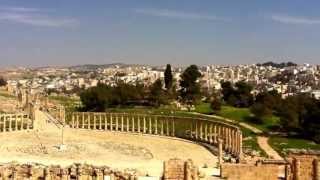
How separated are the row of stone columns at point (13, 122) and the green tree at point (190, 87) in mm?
29826

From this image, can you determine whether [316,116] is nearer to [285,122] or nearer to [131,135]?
[285,122]

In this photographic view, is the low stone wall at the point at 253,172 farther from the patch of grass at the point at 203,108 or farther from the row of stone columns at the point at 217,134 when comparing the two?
the patch of grass at the point at 203,108

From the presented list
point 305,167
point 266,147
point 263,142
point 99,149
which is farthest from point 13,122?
point 305,167

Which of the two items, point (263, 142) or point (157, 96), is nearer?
point (263, 142)

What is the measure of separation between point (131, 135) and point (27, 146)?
61.8 feet

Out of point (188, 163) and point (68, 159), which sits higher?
point (188, 163)

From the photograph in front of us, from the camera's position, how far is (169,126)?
84188 mm

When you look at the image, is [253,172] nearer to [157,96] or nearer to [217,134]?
[217,134]

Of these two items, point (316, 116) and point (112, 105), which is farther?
point (112, 105)

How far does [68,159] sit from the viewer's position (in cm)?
5647

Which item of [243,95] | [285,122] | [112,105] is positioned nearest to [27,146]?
[285,122]

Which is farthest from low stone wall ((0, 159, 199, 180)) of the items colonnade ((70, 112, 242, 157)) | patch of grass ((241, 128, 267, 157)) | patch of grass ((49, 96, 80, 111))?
patch of grass ((49, 96, 80, 111))

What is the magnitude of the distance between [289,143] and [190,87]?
144 ft

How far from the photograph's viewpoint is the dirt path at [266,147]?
59322mm
